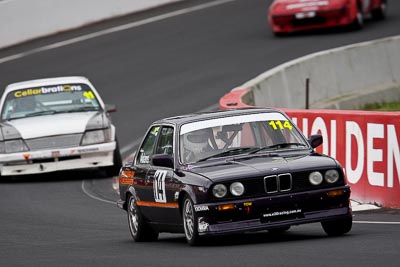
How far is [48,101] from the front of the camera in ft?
68.6

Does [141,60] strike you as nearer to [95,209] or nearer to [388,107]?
[388,107]

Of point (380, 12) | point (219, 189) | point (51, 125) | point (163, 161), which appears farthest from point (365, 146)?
point (380, 12)

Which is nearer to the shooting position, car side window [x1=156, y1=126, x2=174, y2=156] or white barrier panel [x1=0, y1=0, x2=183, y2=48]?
car side window [x1=156, y1=126, x2=174, y2=156]

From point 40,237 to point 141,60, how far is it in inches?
692

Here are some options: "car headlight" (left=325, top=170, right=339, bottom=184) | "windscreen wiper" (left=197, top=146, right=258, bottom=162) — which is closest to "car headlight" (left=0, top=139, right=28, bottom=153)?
"windscreen wiper" (left=197, top=146, right=258, bottom=162)

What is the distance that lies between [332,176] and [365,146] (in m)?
3.29

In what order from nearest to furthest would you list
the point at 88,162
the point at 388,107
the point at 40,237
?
the point at 40,237 → the point at 88,162 → the point at 388,107

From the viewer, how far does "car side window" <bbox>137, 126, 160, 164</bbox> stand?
1277 cm

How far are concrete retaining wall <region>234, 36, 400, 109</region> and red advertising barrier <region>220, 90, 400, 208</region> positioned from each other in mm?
7158

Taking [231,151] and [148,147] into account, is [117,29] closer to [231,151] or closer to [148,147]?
[148,147]

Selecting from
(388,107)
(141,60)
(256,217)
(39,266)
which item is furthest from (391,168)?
(141,60)

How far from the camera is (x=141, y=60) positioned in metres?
30.7

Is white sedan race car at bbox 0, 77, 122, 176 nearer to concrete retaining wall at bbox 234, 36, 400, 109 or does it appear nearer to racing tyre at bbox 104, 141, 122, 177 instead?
racing tyre at bbox 104, 141, 122, 177

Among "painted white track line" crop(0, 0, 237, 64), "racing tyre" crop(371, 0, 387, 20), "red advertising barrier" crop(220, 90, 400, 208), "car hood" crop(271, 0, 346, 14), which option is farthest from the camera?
"racing tyre" crop(371, 0, 387, 20)
